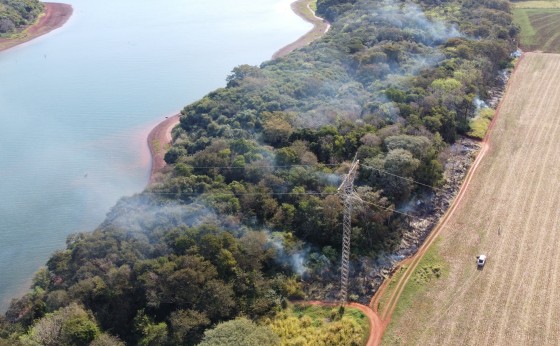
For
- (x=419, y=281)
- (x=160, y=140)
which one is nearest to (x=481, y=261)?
(x=419, y=281)

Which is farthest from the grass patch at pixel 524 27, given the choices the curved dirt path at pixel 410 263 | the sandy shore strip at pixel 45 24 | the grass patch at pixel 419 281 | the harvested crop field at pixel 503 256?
the sandy shore strip at pixel 45 24

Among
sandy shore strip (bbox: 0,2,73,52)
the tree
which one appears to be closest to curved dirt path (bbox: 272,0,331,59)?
sandy shore strip (bbox: 0,2,73,52)

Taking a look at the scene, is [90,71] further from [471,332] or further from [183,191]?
[471,332]

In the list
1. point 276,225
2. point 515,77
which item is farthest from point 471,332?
point 515,77

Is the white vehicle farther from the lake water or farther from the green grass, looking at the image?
the green grass

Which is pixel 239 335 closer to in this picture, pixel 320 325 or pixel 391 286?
pixel 320 325
